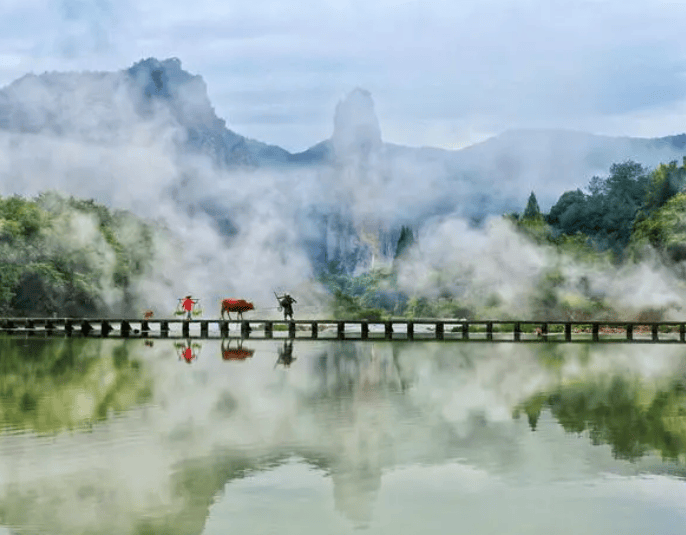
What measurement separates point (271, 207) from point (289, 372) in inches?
4979

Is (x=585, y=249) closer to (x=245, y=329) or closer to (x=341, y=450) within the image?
(x=245, y=329)

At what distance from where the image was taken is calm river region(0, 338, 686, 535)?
1410cm

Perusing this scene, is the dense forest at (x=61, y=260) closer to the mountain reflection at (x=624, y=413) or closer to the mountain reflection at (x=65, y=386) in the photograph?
the mountain reflection at (x=65, y=386)

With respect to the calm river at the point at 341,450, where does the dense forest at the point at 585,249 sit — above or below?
above

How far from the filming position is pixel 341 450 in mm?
18906

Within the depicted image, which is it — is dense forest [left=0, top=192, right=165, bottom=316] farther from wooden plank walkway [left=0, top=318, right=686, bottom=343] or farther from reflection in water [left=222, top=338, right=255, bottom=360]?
reflection in water [left=222, top=338, right=255, bottom=360]

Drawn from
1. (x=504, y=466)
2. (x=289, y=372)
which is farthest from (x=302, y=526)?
(x=289, y=372)

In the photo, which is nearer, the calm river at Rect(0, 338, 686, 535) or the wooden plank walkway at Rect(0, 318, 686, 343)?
the calm river at Rect(0, 338, 686, 535)

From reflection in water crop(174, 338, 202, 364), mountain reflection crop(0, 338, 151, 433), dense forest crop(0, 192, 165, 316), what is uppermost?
dense forest crop(0, 192, 165, 316)

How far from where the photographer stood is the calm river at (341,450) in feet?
46.3

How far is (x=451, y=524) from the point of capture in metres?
13.8

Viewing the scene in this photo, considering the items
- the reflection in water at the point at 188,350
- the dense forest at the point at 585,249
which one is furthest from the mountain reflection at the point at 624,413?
the dense forest at the point at 585,249

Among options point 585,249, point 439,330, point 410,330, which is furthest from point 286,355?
point 585,249

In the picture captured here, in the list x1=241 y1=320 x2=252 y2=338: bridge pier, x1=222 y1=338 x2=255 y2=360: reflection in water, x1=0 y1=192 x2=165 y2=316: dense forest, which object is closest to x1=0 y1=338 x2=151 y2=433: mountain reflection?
x1=222 y1=338 x2=255 y2=360: reflection in water
